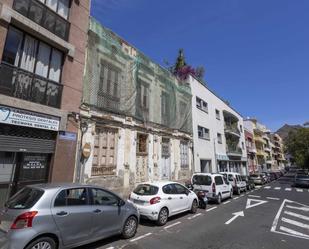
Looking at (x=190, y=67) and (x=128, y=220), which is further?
(x=190, y=67)

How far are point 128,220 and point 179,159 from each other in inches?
448

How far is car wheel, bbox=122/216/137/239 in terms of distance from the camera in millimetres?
6617

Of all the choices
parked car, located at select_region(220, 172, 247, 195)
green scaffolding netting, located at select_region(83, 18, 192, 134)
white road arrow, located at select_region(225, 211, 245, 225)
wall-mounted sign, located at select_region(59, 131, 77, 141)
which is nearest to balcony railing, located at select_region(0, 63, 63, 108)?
wall-mounted sign, located at select_region(59, 131, 77, 141)

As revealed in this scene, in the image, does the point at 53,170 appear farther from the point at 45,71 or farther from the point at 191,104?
the point at 191,104

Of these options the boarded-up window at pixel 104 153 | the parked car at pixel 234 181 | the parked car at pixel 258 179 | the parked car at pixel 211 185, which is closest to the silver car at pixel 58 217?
the boarded-up window at pixel 104 153

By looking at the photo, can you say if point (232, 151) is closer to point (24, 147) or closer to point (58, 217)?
point (24, 147)

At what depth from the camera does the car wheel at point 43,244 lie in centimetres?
448

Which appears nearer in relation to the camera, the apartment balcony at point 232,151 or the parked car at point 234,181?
the parked car at point 234,181

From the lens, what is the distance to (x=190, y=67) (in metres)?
22.2

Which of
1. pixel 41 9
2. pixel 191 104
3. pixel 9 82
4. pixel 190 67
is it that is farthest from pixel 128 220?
pixel 190 67

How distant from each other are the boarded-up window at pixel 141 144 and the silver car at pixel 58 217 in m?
7.50

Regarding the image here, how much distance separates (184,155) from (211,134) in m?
7.38

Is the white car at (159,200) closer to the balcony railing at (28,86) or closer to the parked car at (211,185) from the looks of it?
the parked car at (211,185)

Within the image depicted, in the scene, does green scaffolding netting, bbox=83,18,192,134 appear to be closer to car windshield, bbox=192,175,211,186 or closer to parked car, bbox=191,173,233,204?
car windshield, bbox=192,175,211,186
